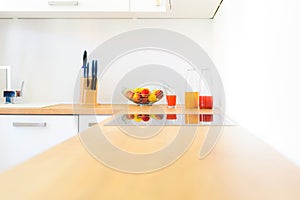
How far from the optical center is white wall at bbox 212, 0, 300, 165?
77 cm

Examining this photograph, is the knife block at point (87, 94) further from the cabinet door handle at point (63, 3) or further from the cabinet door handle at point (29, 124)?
the cabinet door handle at point (63, 3)

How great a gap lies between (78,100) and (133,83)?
43cm

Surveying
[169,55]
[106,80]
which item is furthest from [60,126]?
[169,55]

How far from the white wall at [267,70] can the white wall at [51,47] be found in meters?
1.13

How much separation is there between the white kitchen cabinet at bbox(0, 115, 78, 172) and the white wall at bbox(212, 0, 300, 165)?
0.97 metres

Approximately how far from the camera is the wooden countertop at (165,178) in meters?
0.47

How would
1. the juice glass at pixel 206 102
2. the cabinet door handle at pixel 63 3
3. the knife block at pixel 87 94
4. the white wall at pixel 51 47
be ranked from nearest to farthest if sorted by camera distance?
the juice glass at pixel 206 102 < the cabinet door handle at pixel 63 3 < the knife block at pixel 87 94 < the white wall at pixel 51 47

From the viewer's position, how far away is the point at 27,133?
193 cm

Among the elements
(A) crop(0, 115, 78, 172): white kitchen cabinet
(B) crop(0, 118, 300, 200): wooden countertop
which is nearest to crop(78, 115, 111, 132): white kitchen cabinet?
(A) crop(0, 115, 78, 172): white kitchen cabinet

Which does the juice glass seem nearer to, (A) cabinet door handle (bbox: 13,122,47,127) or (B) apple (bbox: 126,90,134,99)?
(B) apple (bbox: 126,90,134,99)

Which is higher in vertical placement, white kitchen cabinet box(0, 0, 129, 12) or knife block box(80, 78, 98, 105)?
white kitchen cabinet box(0, 0, 129, 12)

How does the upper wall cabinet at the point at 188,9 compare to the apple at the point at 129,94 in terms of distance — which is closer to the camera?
the upper wall cabinet at the point at 188,9

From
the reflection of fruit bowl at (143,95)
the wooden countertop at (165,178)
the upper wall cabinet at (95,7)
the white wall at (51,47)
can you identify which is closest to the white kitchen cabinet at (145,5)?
the upper wall cabinet at (95,7)

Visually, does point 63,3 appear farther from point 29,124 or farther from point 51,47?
point 29,124
